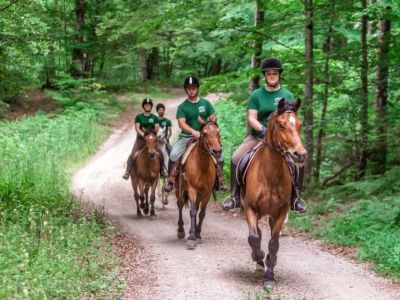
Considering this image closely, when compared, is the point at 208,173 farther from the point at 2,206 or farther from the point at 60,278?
the point at 60,278

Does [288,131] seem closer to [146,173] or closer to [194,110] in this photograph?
[194,110]

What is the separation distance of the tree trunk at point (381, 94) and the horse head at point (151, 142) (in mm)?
5746

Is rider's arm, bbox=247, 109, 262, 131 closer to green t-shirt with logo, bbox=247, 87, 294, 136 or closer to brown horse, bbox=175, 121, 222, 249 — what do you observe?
green t-shirt with logo, bbox=247, 87, 294, 136

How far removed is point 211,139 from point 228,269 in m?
2.43

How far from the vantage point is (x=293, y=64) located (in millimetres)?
15602

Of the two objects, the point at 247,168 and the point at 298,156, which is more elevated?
the point at 298,156

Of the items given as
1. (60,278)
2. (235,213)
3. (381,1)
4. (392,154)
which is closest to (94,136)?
(235,213)

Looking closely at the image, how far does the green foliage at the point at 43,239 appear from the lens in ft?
22.1

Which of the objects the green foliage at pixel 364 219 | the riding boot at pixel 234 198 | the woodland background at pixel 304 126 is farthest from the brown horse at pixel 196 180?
the green foliage at pixel 364 219

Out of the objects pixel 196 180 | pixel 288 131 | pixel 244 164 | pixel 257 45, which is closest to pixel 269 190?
pixel 244 164

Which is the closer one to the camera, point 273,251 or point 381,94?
point 273,251

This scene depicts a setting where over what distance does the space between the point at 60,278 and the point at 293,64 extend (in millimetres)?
10318

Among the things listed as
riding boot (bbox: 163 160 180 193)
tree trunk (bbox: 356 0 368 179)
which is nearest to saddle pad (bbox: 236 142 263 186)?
riding boot (bbox: 163 160 180 193)

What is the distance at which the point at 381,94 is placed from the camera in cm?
1530
